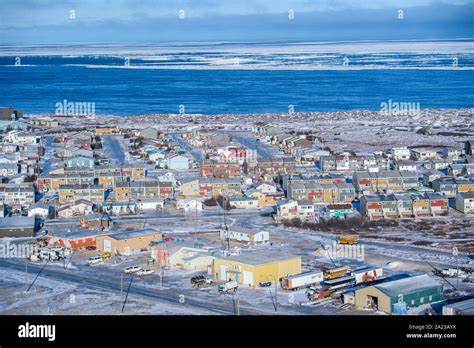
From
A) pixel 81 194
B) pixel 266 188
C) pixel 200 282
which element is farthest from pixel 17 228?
pixel 266 188

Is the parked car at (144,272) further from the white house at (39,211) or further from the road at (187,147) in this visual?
the road at (187,147)

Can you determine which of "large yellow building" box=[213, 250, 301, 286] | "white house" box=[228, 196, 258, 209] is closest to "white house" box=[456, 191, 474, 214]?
"white house" box=[228, 196, 258, 209]

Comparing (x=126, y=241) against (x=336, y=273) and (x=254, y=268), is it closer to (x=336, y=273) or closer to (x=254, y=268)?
(x=254, y=268)

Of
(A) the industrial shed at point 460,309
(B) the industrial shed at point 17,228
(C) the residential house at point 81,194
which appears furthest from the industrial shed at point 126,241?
(A) the industrial shed at point 460,309
